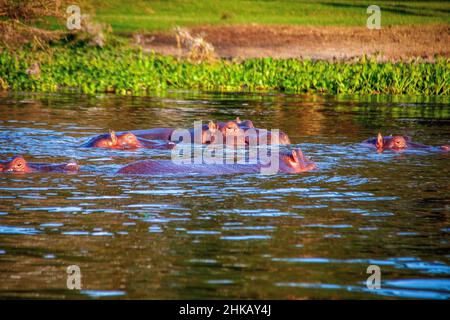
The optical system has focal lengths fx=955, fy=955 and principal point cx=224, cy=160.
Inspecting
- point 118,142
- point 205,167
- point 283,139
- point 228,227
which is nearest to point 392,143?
point 283,139

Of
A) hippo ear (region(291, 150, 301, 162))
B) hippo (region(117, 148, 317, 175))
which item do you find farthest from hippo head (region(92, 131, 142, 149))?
hippo ear (region(291, 150, 301, 162))

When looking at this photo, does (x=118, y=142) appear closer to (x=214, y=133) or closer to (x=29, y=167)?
(x=214, y=133)

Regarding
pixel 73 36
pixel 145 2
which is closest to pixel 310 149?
pixel 73 36

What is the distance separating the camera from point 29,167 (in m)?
12.2

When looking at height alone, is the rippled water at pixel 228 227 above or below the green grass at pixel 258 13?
below

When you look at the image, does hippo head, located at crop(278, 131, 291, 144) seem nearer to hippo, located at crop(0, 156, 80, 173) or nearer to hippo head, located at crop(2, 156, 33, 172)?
hippo, located at crop(0, 156, 80, 173)

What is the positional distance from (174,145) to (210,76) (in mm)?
13359

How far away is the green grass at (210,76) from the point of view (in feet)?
84.7

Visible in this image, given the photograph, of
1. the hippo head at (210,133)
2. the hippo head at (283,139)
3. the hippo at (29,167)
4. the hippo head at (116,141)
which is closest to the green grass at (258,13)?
the hippo head at (210,133)

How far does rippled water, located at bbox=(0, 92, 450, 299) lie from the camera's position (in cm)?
702

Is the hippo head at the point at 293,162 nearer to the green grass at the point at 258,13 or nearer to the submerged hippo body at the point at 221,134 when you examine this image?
the submerged hippo body at the point at 221,134

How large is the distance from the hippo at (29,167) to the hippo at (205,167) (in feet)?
2.12
